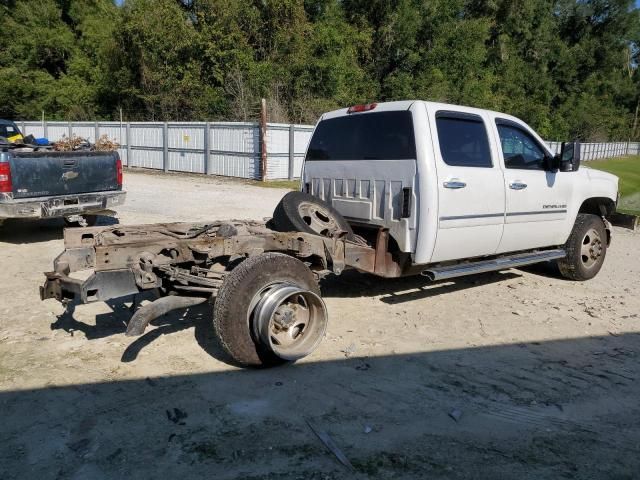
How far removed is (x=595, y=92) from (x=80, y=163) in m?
67.4

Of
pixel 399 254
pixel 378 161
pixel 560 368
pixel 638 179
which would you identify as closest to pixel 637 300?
pixel 560 368

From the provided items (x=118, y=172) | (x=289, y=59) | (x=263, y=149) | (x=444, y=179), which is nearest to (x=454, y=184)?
(x=444, y=179)

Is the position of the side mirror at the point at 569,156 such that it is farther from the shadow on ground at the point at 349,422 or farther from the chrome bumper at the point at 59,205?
the chrome bumper at the point at 59,205

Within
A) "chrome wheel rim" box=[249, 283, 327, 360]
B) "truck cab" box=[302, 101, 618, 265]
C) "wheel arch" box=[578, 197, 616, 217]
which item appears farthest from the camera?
→ "wheel arch" box=[578, 197, 616, 217]

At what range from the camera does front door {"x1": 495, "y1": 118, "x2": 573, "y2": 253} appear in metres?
5.97

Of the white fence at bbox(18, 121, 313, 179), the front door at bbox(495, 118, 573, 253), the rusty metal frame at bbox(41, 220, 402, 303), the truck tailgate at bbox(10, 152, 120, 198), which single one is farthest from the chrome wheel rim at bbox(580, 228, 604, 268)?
the white fence at bbox(18, 121, 313, 179)

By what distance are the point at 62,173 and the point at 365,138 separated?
5078 millimetres

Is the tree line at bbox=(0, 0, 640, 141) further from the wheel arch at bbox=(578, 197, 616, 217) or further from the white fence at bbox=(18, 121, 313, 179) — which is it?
the wheel arch at bbox=(578, 197, 616, 217)

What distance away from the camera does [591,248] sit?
7.21 meters

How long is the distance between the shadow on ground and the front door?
1.90 metres

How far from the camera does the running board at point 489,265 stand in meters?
5.38

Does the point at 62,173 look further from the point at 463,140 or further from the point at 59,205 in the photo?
the point at 463,140

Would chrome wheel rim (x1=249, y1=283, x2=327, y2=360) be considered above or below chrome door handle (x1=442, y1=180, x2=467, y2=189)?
below

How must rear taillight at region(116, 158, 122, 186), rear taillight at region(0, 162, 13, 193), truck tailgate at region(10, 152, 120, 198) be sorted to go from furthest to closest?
rear taillight at region(116, 158, 122, 186), truck tailgate at region(10, 152, 120, 198), rear taillight at region(0, 162, 13, 193)
